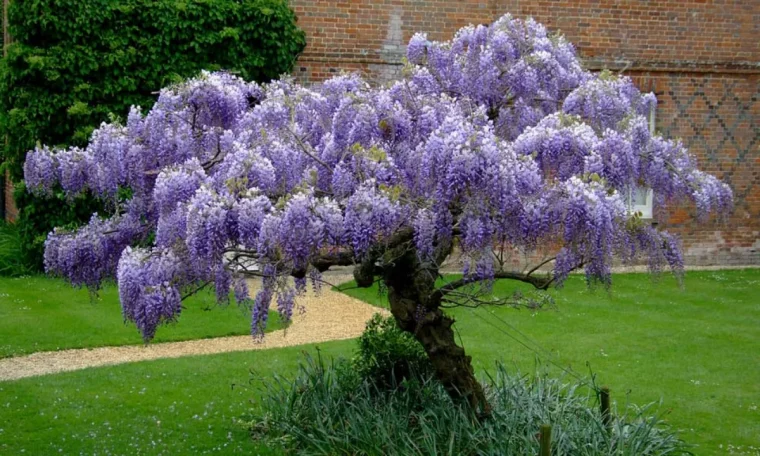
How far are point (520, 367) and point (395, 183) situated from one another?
4.30 metres

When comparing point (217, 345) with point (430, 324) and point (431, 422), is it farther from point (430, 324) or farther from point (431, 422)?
point (430, 324)

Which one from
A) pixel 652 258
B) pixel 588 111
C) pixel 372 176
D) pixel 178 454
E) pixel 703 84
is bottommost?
pixel 178 454

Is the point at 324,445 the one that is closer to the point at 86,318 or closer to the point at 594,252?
the point at 594,252

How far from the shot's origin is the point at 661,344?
34.0 feet

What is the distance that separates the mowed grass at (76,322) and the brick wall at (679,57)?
4.63 metres

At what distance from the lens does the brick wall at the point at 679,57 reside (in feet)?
47.2

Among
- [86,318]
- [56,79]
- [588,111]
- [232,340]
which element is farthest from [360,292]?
[588,111]

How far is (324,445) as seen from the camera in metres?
6.57

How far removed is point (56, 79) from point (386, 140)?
920 centimetres

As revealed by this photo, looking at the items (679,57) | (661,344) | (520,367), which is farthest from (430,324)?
(679,57)

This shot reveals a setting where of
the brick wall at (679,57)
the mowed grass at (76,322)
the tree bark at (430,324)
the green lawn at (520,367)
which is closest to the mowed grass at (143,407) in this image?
the green lawn at (520,367)

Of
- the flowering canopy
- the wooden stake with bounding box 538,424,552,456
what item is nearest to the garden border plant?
the wooden stake with bounding box 538,424,552,456

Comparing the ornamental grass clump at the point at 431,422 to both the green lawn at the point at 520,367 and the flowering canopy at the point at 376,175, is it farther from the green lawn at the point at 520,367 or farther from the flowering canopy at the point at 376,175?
the flowering canopy at the point at 376,175

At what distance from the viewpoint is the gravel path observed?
9.21m
